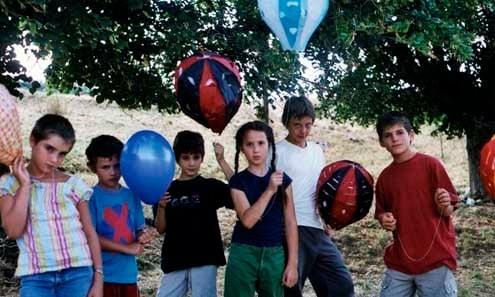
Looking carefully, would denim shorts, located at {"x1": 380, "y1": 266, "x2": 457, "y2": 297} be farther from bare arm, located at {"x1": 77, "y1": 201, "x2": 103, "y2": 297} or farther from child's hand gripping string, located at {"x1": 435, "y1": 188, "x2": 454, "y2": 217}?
bare arm, located at {"x1": 77, "y1": 201, "x2": 103, "y2": 297}

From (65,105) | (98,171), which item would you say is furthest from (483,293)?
(65,105)

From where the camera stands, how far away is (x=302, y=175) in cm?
364

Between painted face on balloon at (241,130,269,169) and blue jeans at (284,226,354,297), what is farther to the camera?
blue jeans at (284,226,354,297)

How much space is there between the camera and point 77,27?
12.4 feet

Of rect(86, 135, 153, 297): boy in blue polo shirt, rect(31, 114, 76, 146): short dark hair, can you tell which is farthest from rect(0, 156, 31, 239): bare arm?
rect(86, 135, 153, 297): boy in blue polo shirt

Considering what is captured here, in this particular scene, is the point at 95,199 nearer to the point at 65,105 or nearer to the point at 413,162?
the point at 413,162

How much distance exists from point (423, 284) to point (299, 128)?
40.9 inches

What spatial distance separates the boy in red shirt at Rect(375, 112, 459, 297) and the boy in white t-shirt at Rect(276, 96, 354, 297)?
0.35 metres

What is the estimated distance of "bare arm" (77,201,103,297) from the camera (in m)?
Result: 2.97

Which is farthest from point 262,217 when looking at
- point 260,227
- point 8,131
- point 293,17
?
point 8,131

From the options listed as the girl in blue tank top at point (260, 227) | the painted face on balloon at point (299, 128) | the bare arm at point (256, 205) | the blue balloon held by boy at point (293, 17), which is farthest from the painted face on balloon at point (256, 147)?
the blue balloon held by boy at point (293, 17)

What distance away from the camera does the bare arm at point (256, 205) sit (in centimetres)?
320

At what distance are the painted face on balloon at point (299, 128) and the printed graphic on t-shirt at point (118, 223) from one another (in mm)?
1013

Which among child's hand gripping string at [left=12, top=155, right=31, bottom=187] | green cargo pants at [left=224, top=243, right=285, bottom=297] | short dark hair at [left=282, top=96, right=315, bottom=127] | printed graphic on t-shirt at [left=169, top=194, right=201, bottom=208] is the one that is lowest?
green cargo pants at [left=224, top=243, right=285, bottom=297]
